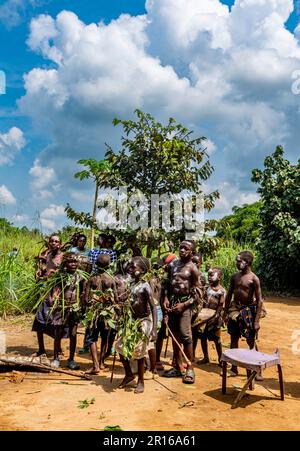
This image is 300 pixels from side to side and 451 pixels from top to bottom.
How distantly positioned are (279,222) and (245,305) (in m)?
8.84

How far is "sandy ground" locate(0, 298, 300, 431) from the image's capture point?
4.30m

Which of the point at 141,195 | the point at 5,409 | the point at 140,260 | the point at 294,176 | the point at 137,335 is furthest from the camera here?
the point at 294,176

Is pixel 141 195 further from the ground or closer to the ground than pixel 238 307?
further from the ground

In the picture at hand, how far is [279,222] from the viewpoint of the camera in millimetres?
14430

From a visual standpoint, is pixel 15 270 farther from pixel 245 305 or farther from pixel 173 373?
pixel 245 305

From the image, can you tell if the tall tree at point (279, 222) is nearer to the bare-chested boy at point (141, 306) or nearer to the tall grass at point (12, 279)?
the tall grass at point (12, 279)

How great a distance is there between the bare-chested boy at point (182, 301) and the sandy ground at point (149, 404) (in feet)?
1.33

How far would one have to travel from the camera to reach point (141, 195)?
7.61 meters

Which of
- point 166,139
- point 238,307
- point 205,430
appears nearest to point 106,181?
point 166,139

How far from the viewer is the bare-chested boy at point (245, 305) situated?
6.00 metres

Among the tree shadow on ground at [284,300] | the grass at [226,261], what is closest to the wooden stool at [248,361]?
the tree shadow on ground at [284,300]

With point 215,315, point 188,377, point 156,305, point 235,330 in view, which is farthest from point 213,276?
point 188,377
